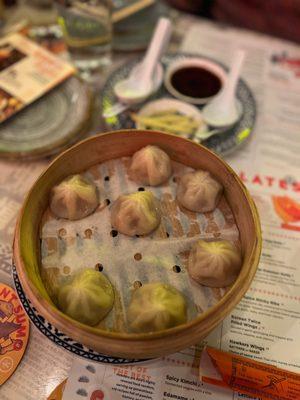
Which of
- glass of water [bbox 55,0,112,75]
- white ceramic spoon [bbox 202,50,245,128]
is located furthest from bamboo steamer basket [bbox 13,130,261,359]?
glass of water [bbox 55,0,112,75]

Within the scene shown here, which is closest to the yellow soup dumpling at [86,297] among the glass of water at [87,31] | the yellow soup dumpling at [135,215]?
the yellow soup dumpling at [135,215]

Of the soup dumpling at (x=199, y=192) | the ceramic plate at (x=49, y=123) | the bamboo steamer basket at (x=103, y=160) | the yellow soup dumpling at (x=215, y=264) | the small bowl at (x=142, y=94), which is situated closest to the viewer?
the bamboo steamer basket at (x=103, y=160)

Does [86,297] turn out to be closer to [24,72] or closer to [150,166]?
[150,166]

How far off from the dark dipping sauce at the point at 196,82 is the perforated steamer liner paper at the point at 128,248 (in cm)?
48

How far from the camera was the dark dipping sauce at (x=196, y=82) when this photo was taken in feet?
4.28

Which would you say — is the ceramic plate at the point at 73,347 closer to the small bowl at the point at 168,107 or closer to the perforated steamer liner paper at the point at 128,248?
the perforated steamer liner paper at the point at 128,248

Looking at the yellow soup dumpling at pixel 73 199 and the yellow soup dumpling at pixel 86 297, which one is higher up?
the yellow soup dumpling at pixel 73 199

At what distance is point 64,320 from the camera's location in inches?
26.9

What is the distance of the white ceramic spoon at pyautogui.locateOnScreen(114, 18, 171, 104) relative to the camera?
1.26 metres

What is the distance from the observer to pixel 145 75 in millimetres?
1295

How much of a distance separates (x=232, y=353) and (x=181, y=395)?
145 millimetres

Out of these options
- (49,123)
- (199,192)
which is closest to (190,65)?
(49,123)

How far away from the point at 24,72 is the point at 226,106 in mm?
674

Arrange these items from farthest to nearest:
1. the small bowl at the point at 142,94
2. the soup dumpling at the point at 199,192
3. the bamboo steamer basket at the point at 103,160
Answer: the small bowl at the point at 142,94, the soup dumpling at the point at 199,192, the bamboo steamer basket at the point at 103,160
